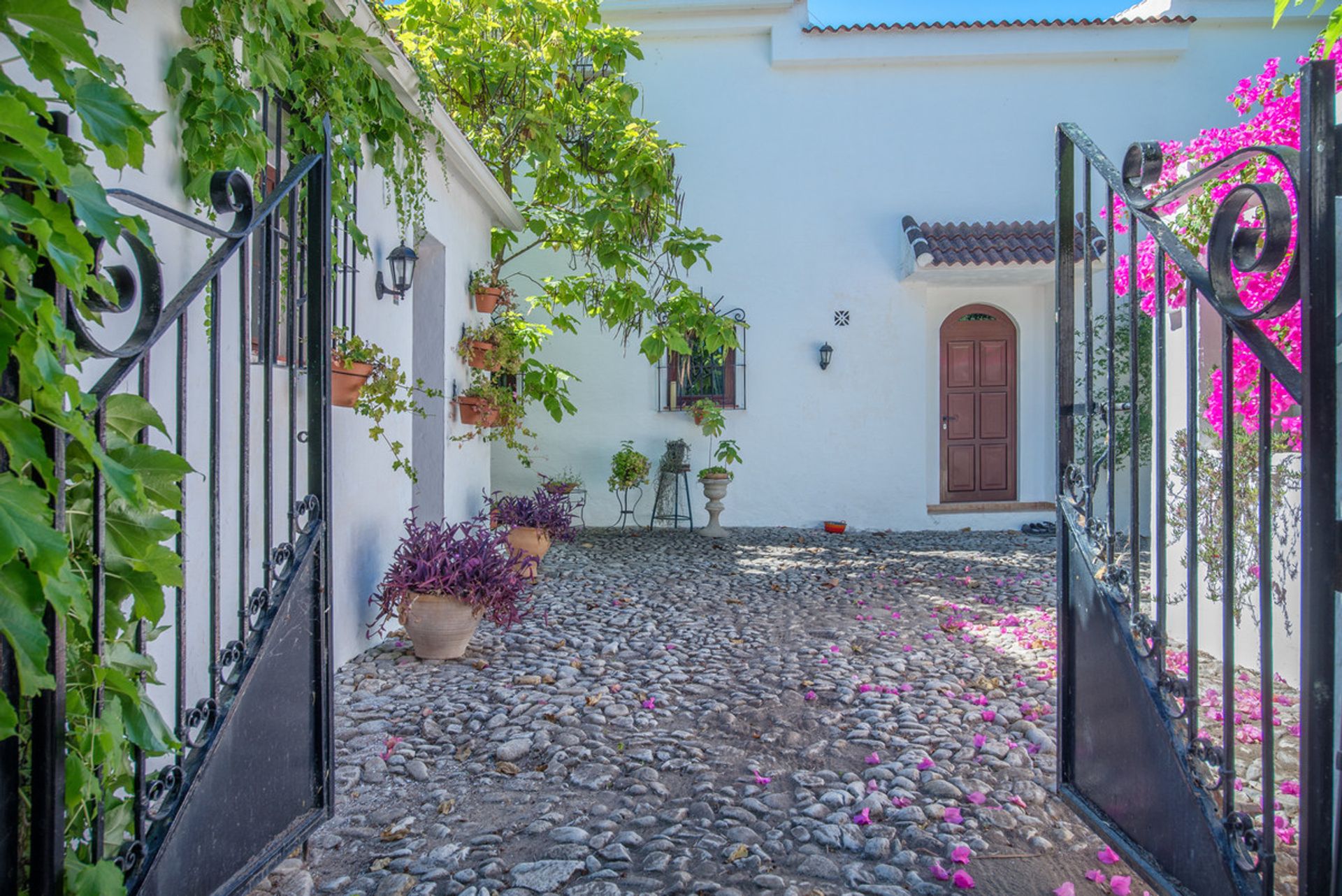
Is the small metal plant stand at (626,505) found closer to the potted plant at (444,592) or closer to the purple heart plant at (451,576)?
the purple heart plant at (451,576)

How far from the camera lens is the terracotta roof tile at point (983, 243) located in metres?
8.48

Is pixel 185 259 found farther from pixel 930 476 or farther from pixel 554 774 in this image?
pixel 930 476

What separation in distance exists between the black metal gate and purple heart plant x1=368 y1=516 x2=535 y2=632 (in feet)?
4.04

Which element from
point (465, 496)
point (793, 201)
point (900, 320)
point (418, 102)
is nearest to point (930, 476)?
point (900, 320)

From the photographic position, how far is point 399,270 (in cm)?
439

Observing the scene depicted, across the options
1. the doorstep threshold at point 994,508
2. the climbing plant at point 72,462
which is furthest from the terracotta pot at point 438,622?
the doorstep threshold at point 994,508

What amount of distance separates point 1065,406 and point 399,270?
324 centimetres

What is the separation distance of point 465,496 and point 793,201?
509 cm

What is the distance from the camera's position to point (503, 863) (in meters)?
2.24

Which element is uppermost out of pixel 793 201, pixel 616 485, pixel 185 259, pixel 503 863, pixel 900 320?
pixel 793 201

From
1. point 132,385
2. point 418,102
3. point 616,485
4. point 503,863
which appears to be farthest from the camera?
point 616,485

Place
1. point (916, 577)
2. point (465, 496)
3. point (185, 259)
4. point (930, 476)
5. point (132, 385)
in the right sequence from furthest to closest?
1. point (930, 476)
2. point (916, 577)
3. point (465, 496)
4. point (185, 259)
5. point (132, 385)

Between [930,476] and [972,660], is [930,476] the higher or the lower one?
the higher one

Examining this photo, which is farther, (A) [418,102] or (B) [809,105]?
(B) [809,105]
